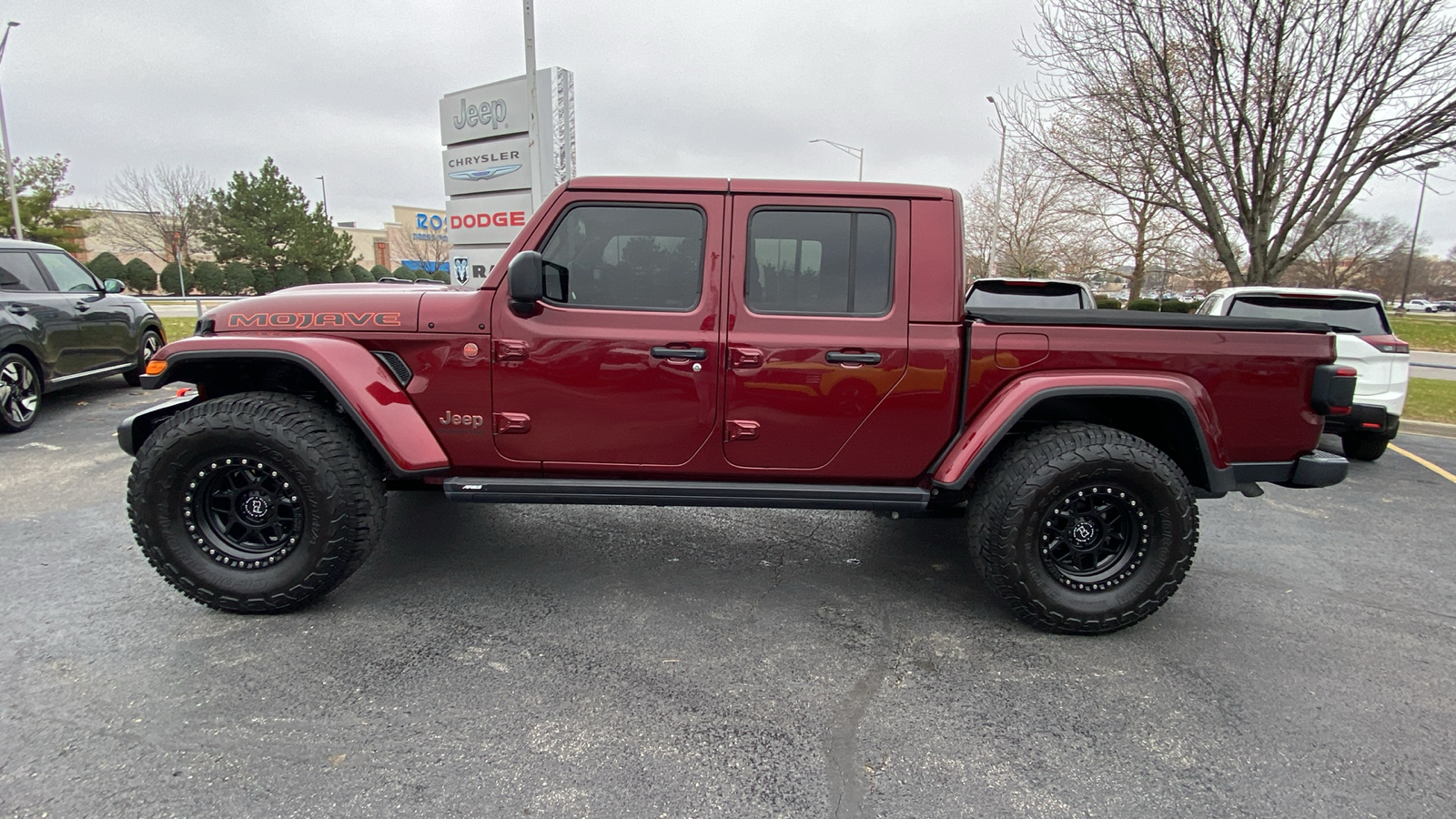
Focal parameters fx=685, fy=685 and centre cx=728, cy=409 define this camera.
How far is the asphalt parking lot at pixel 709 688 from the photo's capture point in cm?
206

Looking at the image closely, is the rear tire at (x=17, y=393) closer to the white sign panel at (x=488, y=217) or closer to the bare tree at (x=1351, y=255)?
the white sign panel at (x=488, y=217)

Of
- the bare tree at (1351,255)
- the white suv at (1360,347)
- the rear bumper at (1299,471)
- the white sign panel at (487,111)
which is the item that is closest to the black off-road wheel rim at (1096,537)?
the rear bumper at (1299,471)

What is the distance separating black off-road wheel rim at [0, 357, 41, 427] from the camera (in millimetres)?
6082

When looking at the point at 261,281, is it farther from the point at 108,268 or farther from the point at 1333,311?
the point at 1333,311

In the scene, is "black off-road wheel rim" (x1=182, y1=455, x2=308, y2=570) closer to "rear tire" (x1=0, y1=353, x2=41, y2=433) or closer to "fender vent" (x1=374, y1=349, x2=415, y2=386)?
"fender vent" (x1=374, y1=349, x2=415, y2=386)

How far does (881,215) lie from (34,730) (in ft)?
11.9

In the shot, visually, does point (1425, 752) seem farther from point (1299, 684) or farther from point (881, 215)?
point (881, 215)

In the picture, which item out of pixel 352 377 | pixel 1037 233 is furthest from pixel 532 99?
pixel 1037 233

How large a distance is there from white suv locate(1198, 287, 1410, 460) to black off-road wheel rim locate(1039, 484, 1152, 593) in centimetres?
365

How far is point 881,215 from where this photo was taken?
310 centimetres

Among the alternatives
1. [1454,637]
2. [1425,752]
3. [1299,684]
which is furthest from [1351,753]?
[1454,637]

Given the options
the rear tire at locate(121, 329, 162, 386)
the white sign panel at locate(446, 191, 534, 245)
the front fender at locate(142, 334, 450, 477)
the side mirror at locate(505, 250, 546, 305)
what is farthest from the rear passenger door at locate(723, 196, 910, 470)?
the white sign panel at locate(446, 191, 534, 245)

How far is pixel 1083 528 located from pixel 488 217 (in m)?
10.8

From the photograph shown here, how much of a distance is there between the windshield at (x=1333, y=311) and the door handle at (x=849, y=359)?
4.69m
